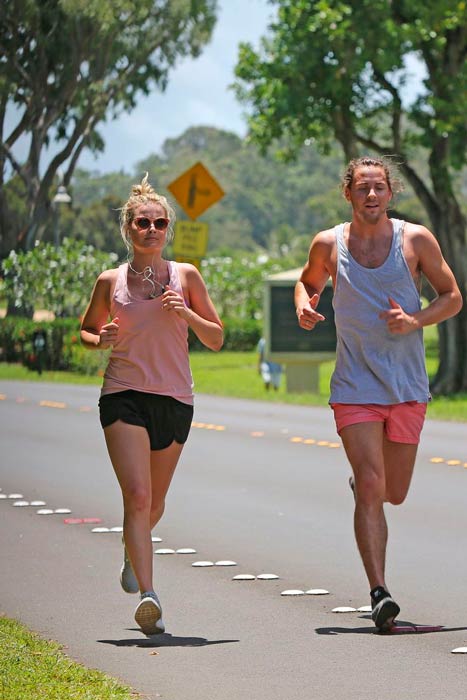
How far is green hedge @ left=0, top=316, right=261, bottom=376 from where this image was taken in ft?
116

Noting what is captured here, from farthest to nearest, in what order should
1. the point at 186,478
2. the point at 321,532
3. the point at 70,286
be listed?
the point at 70,286 < the point at 186,478 < the point at 321,532

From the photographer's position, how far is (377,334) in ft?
24.1

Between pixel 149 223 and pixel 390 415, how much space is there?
133cm

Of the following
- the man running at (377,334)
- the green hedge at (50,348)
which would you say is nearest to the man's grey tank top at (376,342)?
the man running at (377,334)

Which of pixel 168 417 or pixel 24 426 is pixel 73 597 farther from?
pixel 24 426

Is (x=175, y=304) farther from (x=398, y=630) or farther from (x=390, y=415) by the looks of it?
(x=398, y=630)

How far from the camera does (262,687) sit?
6070 millimetres

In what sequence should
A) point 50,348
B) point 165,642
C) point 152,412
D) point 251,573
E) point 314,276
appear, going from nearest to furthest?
1. point 165,642
2. point 152,412
3. point 314,276
4. point 251,573
5. point 50,348

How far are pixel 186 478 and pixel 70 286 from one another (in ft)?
90.3

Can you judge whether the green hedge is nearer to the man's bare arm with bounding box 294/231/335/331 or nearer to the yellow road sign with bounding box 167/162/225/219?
the yellow road sign with bounding box 167/162/225/219

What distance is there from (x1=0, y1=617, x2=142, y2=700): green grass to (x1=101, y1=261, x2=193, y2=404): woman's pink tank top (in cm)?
117

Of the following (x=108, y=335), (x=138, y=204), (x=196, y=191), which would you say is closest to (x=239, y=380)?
(x=196, y=191)

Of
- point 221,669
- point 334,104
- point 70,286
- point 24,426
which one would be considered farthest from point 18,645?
point 70,286

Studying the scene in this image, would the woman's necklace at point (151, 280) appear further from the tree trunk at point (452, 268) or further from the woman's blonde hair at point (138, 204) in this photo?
the tree trunk at point (452, 268)
